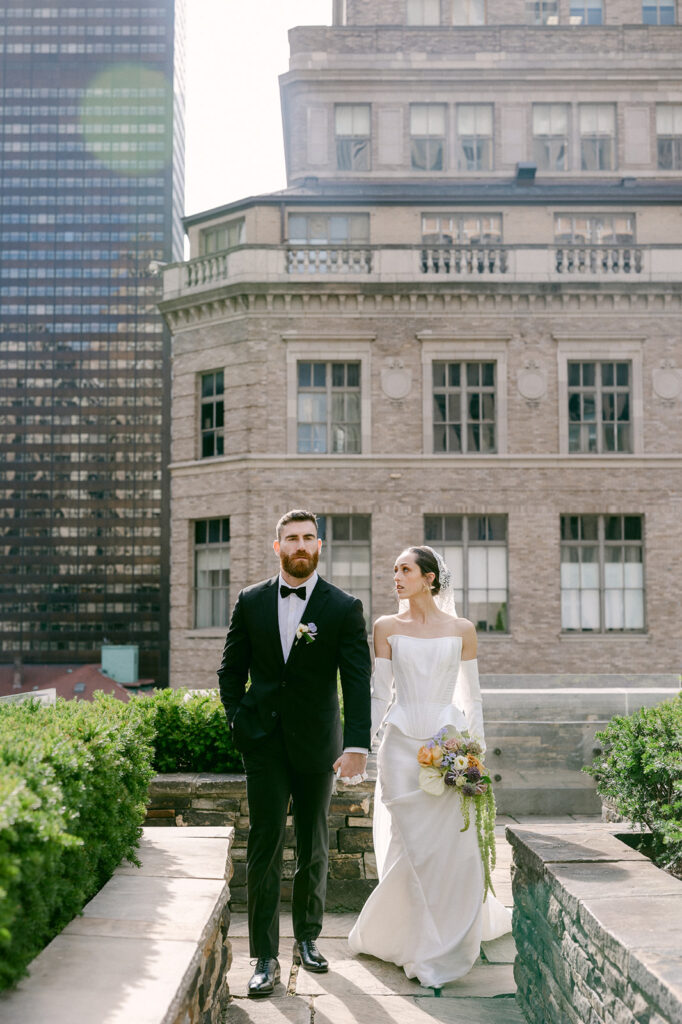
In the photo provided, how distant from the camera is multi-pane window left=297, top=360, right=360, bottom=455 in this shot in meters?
24.4

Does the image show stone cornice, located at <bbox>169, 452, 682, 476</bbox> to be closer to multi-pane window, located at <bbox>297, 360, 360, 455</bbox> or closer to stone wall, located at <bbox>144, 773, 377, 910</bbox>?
multi-pane window, located at <bbox>297, 360, 360, 455</bbox>

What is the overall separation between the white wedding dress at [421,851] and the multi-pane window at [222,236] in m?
22.8

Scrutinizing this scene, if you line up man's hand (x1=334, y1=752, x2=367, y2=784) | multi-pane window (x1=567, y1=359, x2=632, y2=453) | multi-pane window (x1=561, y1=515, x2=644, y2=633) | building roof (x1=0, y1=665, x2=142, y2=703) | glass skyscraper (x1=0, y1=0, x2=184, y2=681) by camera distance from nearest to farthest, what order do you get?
man's hand (x1=334, y1=752, x2=367, y2=784) < multi-pane window (x1=561, y1=515, x2=644, y2=633) < multi-pane window (x1=567, y1=359, x2=632, y2=453) < building roof (x1=0, y1=665, x2=142, y2=703) < glass skyscraper (x1=0, y1=0, x2=184, y2=681)

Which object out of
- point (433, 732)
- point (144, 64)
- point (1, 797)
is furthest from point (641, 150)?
point (144, 64)

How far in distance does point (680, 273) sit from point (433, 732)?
2180cm

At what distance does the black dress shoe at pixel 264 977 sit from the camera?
4.80m

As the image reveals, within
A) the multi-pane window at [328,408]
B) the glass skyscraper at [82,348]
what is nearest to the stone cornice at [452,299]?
the multi-pane window at [328,408]

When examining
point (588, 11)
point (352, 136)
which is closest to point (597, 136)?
point (588, 11)

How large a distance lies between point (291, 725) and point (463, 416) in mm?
19866

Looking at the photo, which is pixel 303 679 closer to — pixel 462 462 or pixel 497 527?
pixel 462 462

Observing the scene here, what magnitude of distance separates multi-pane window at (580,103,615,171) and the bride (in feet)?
92.9

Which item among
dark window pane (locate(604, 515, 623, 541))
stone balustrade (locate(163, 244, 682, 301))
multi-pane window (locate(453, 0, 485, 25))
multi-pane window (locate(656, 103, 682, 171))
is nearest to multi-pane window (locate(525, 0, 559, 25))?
multi-pane window (locate(453, 0, 485, 25))

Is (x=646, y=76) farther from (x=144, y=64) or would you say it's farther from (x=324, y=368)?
(x=144, y=64)

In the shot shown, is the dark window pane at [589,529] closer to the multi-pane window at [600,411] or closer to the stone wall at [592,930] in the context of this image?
the multi-pane window at [600,411]
